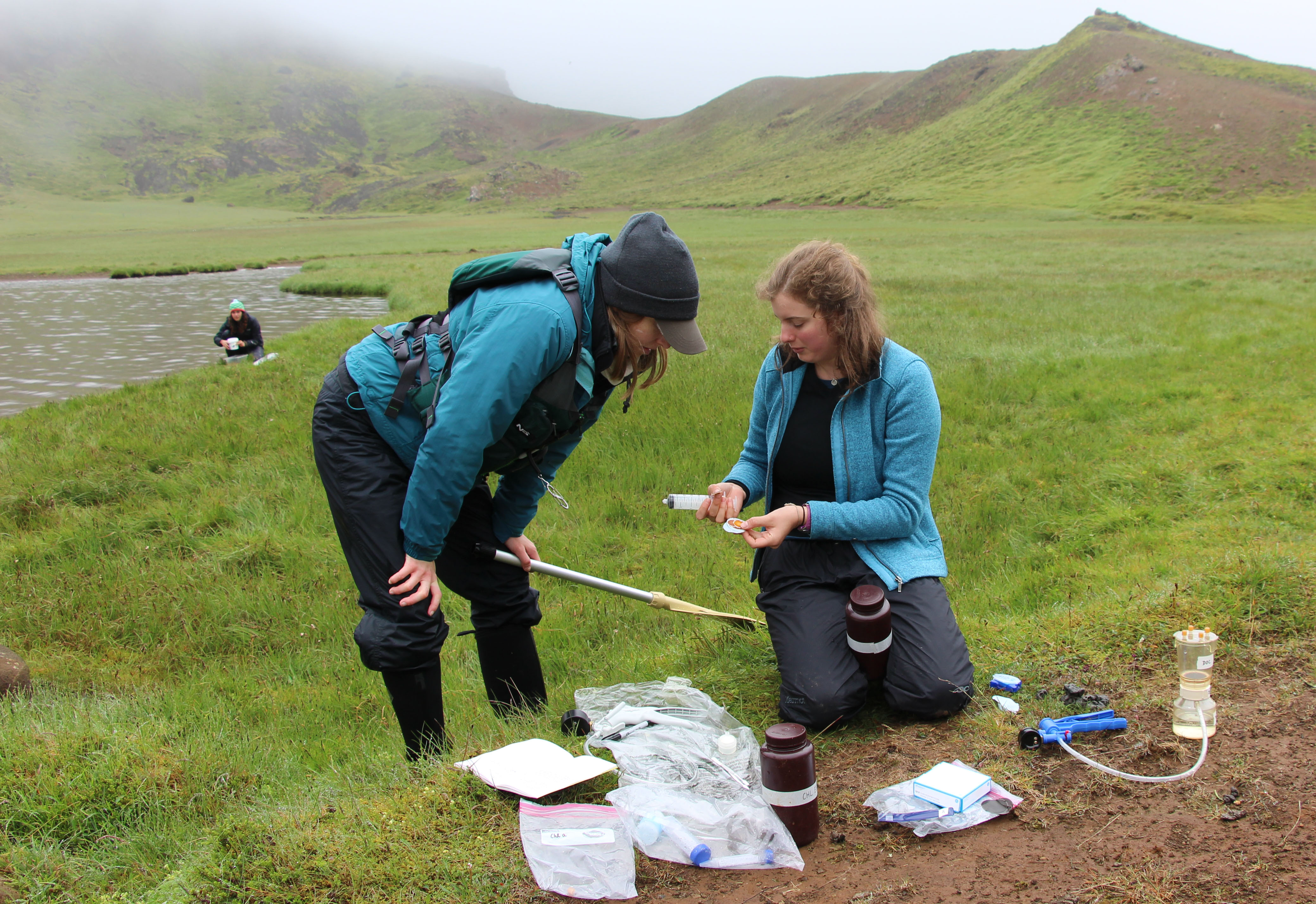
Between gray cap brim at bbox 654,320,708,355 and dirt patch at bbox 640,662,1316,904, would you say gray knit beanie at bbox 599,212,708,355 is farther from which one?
dirt patch at bbox 640,662,1316,904

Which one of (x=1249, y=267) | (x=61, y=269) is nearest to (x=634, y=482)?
(x=1249, y=267)

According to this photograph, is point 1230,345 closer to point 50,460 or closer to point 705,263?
point 50,460

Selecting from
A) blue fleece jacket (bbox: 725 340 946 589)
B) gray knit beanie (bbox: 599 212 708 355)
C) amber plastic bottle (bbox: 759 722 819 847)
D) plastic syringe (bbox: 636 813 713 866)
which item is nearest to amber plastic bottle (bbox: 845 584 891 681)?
blue fleece jacket (bbox: 725 340 946 589)

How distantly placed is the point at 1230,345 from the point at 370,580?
12.4 metres

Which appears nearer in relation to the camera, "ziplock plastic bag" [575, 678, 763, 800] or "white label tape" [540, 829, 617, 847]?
"white label tape" [540, 829, 617, 847]

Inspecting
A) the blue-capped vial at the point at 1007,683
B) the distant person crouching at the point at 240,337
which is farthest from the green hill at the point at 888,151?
the blue-capped vial at the point at 1007,683

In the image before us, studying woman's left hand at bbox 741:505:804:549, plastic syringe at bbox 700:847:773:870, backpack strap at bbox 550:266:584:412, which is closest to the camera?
plastic syringe at bbox 700:847:773:870

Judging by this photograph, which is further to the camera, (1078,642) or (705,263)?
(705,263)

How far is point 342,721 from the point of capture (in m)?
4.20

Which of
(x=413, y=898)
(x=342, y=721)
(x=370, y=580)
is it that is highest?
(x=370, y=580)

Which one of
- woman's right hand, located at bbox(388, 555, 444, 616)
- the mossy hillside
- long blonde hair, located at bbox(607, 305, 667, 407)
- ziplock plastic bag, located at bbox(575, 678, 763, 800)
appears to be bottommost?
ziplock plastic bag, located at bbox(575, 678, 763, 800)

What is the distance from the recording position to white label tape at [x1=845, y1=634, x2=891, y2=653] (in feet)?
11.3

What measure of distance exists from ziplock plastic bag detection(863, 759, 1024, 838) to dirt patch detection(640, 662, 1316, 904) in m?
0.03

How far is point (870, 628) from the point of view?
11.3 feet
